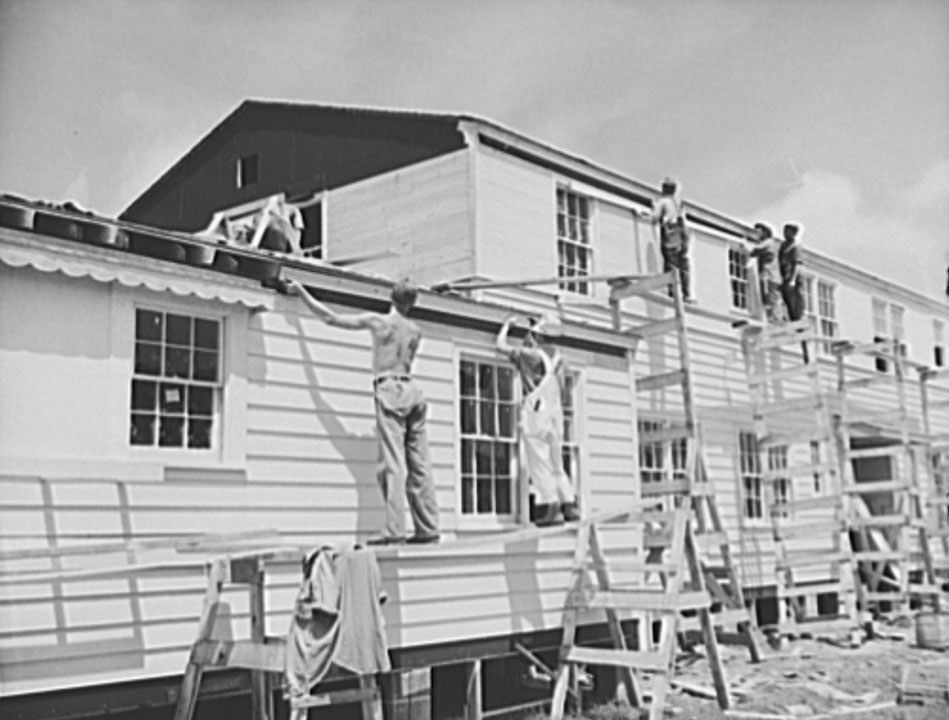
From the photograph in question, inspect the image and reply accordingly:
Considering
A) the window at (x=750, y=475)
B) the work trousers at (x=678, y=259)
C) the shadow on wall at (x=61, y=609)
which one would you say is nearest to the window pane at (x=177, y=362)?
the shadow on wall at (x=61, y=609)

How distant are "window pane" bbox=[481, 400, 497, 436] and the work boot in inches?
33.2

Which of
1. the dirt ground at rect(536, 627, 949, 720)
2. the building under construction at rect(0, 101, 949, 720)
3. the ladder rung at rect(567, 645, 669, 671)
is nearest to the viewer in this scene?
the building under construction at rect(0, 101, 949, 720)

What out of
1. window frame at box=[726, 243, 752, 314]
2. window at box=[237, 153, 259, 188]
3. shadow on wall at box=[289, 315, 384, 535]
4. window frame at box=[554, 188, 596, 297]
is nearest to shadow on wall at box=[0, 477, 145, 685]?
shadow on wall at box=[289, 315, 384, 535]

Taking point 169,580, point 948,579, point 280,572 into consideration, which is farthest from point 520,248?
point 948,579

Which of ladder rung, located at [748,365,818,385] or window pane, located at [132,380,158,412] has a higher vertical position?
ladder rung, located at [748,365,818,385]

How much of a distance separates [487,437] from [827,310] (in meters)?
11.6

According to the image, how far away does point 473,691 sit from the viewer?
9.30m

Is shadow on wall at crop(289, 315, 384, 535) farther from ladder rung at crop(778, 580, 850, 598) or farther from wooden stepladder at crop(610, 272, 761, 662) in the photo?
ladder rung at crop(778, 580, 850, 598)

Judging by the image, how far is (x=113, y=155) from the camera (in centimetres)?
745

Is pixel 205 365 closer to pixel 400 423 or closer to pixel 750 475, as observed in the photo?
pixel 400 423

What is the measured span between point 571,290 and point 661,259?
2288 millimetres

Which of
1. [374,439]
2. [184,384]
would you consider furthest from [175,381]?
[374,439]

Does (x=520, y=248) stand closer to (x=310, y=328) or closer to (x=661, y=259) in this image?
(x=661, y=259)

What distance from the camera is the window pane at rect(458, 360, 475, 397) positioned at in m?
9.76
